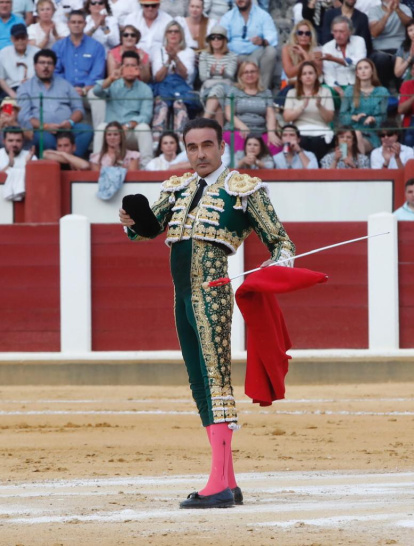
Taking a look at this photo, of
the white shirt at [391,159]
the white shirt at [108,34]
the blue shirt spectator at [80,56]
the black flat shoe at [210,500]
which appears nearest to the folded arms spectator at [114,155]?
the blue shirt spectator at [80,56]

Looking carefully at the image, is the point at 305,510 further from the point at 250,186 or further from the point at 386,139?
the point at 386,139

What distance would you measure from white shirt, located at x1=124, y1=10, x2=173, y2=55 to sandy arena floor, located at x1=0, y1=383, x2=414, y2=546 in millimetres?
3645

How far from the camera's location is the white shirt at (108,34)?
1183cm

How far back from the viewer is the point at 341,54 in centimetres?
1153

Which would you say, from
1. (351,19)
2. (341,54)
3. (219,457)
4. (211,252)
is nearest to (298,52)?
(341,54)

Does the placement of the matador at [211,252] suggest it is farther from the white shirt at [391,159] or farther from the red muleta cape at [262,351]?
the white shirt at [391,159]

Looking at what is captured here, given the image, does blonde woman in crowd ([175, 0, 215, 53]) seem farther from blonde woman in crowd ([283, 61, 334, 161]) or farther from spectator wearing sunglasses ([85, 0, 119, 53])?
blonde woman in crowd ([283, 61, 334, 161])

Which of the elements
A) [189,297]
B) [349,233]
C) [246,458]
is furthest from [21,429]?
[349,233]

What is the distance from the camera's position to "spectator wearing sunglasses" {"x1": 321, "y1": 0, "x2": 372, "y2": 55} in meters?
11.7

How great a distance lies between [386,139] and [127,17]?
262 cm

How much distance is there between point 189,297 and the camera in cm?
438

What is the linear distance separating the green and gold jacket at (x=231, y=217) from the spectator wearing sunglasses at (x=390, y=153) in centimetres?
692

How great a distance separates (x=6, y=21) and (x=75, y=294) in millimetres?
2826

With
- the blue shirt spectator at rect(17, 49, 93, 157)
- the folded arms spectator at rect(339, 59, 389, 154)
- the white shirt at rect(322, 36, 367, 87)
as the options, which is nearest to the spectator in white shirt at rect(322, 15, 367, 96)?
the white shirt at rect(322, 36, 367, 87)
